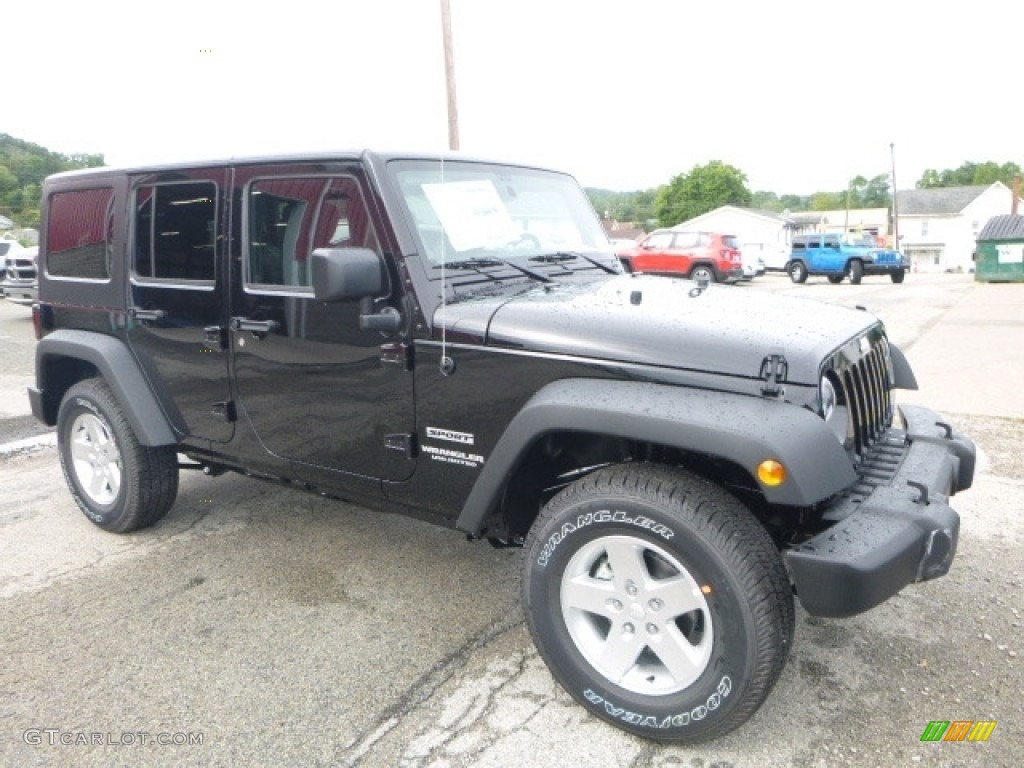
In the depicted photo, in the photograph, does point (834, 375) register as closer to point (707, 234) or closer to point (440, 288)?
point (440, 288)

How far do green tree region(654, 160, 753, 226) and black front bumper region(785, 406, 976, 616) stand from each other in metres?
79.2

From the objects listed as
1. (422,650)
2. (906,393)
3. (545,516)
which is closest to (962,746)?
(545,516)

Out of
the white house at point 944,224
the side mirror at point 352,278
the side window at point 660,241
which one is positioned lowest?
the side mirror at point 352,278

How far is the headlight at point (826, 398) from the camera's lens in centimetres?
228

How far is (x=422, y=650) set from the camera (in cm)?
303

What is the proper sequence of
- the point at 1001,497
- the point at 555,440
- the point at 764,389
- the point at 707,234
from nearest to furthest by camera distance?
the point at 764,389, the point at 555,440, the point at 1001,497, the point at 707,234

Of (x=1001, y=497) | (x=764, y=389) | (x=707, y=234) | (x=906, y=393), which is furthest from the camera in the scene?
(x=707, y=234)

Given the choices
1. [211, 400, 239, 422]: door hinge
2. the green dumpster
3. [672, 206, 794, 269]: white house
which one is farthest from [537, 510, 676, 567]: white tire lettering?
[672, 206, 794, 269]: white house

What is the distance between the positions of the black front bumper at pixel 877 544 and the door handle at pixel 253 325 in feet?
7.23

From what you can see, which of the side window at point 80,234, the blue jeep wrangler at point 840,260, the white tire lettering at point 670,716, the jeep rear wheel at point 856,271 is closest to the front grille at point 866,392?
the white tire lettering at point 670,716

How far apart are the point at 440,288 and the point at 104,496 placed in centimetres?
262

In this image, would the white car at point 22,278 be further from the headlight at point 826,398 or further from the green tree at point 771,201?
the green tree at point 771,201

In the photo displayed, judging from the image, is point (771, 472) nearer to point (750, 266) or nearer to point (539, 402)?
point (539, 402)

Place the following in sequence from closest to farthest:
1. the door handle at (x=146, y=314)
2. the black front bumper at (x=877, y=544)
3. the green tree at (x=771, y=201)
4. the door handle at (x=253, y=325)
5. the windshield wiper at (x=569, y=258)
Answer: the black front bumper at (x=877, y=544) < the door handle at (x=253, y=325) < the windshield wiper at (x=569, y=258) < the door handle at (x=146, y=314) < the green tree at (x=771, y=201)
